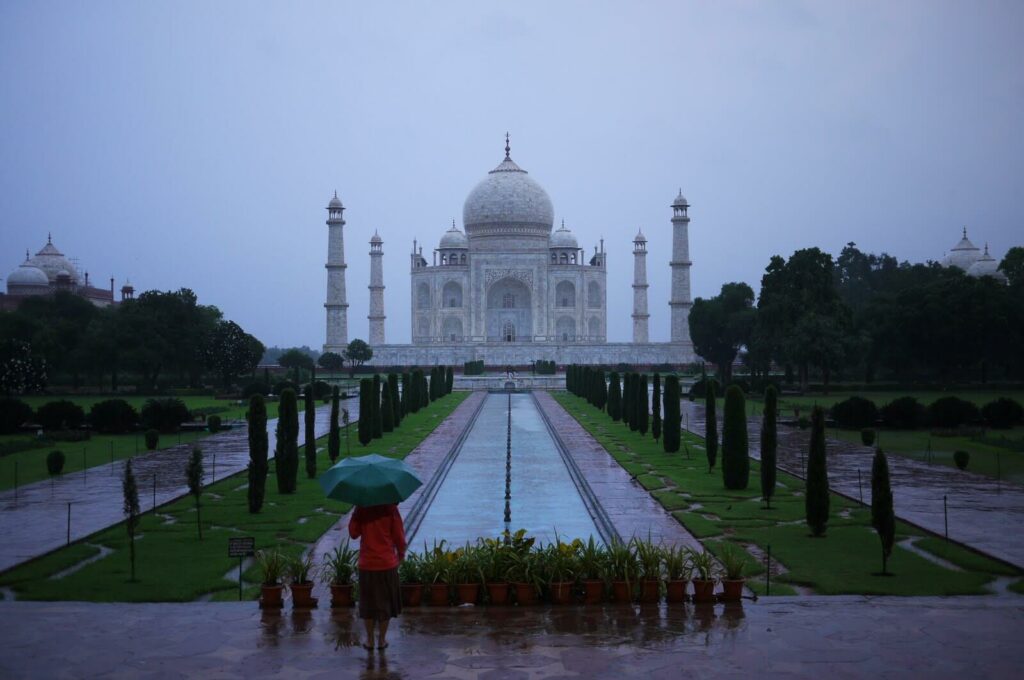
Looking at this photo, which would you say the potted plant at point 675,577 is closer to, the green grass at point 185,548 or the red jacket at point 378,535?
the red jacket at point 378,535

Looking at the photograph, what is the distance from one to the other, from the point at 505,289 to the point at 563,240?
14.3ft

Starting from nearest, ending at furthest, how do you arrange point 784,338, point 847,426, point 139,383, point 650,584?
point 650,584
point 847,426
point 784,338
point 139,383

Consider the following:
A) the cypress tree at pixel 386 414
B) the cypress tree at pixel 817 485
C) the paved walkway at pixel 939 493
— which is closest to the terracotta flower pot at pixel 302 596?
the cypress tree at pixel 817 485

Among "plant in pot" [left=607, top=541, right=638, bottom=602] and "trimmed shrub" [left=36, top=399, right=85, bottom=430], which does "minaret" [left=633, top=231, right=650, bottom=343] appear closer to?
"trimmed shrub" [left=36, top=399, right=85, bottom=430]

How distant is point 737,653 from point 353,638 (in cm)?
206

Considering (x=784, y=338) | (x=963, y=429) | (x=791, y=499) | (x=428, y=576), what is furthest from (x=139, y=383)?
(x=428, y=576)

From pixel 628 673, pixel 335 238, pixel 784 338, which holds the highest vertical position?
pixel 335 238

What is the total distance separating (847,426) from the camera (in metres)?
21.5

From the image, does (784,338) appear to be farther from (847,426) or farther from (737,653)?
(737,653)

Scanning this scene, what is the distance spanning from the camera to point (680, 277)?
51562 millimetres

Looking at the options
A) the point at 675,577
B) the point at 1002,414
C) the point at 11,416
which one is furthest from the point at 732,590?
the point at 11,416

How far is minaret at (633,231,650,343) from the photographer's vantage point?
180ft

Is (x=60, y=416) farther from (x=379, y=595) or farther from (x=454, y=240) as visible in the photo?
(x=454, y=240)

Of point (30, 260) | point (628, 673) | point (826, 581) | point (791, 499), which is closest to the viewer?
point (628, 673)
